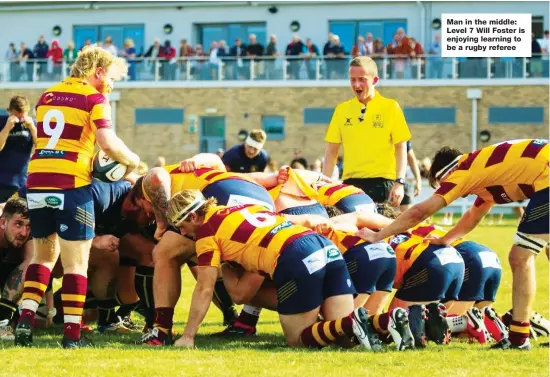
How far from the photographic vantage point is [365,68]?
10336 mm

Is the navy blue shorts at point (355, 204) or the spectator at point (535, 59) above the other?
the spectator at point (535, 59)

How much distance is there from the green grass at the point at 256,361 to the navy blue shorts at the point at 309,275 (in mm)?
379

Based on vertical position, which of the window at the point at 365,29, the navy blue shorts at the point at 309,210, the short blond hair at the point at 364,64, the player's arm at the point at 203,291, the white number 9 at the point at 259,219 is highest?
the window at the point at 365,29

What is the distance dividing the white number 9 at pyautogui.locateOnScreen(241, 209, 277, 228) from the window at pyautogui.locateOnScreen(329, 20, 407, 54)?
107ft

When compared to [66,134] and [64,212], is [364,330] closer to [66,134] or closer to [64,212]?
[64,212]

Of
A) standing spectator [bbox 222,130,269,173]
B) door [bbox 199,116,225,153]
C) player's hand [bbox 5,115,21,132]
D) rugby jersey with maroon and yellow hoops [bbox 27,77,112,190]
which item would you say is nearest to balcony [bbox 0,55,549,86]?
door [bbox 199,116,225,153]

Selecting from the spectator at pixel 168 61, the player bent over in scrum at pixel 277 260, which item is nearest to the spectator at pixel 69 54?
the spectator at pixel 168 61

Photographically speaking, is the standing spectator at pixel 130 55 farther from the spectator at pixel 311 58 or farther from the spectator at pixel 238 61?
the spectator at pixel 311 58

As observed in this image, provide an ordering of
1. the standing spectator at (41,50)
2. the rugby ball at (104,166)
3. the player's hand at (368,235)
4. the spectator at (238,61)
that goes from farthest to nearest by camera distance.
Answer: the standing spectator at (41,50), the spectator at (238,61), the player's hand at (368,235), the rugby ball at (104,166)

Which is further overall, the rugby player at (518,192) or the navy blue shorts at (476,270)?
the navy blue shorts at (476,270)

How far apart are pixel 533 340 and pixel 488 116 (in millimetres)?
31310

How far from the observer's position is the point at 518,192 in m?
7.95

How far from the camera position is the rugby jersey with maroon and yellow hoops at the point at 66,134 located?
7754 millimetres

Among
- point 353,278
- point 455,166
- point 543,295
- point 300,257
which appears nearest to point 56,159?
point 300,257
